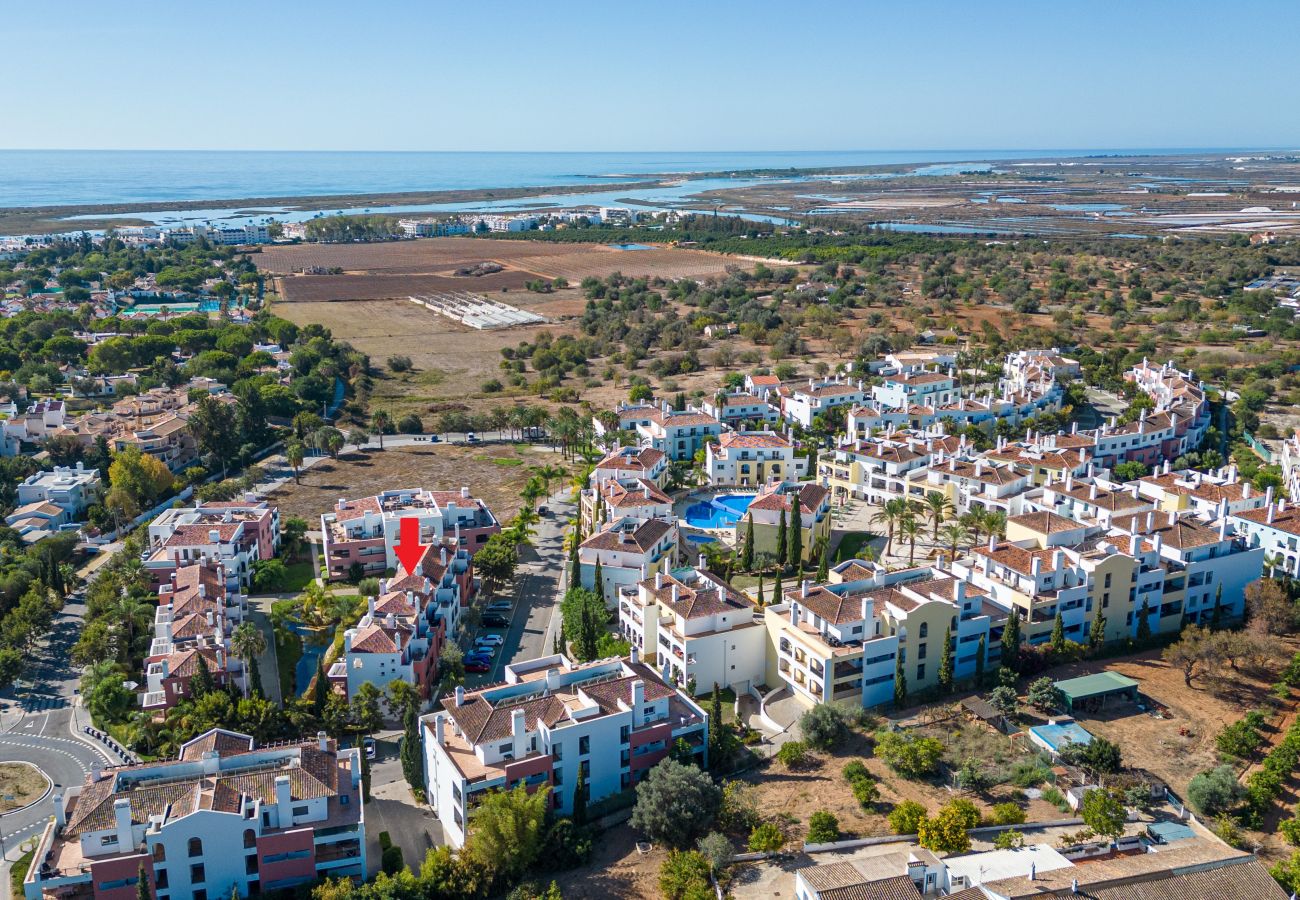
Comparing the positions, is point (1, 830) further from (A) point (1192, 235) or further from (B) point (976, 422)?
(A) point (1192, 235)

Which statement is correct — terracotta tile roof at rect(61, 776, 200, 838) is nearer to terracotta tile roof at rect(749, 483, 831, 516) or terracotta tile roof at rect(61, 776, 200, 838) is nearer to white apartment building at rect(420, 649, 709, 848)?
white apartment building at rect(420, 649, 709, 848)

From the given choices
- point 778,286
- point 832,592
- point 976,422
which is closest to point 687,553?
point 832,592

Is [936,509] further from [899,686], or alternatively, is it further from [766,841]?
[766,841]

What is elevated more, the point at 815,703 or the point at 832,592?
the point at 832,592

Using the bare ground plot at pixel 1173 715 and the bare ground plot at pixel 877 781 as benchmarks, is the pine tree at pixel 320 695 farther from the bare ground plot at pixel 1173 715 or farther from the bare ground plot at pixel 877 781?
the bare ground plot at pixel 1173 715

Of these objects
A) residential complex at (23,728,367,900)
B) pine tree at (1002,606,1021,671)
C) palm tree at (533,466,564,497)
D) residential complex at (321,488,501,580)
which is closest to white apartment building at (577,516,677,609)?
residential complex at (321,488,501,580)
